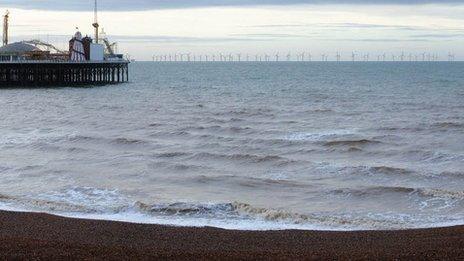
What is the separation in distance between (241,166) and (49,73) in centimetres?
5238

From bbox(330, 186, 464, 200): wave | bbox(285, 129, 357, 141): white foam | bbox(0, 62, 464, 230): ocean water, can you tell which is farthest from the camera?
bbox(285, 129, 357, 141): white foam

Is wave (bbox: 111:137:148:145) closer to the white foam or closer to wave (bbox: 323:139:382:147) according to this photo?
the white foam

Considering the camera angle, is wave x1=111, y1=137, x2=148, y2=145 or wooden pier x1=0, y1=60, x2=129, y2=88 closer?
wave x1=111, y1=137, x2=148, y2=145

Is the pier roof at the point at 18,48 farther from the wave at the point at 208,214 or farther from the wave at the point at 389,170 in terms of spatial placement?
the wave at the point at 208,214

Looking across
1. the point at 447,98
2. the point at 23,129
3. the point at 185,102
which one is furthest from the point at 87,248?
the point at 447,98

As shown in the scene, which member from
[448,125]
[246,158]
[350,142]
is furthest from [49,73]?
[246,158]

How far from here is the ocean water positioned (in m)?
17.3

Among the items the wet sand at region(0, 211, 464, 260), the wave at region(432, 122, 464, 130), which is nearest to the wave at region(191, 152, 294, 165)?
the wet sand at region(0, 211, 464, 260)

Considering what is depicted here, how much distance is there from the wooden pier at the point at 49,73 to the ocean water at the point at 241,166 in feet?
75.6

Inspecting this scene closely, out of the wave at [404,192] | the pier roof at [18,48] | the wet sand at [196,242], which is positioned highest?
the pier roof at [18,48]

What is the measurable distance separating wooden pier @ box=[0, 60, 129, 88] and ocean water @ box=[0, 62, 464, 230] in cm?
2305

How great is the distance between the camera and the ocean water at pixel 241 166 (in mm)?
17266

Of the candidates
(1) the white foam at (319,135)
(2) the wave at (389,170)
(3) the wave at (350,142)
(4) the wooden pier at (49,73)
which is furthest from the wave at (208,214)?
(4) the wooden pier at (49,73)

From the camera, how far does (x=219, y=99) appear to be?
61.4m
